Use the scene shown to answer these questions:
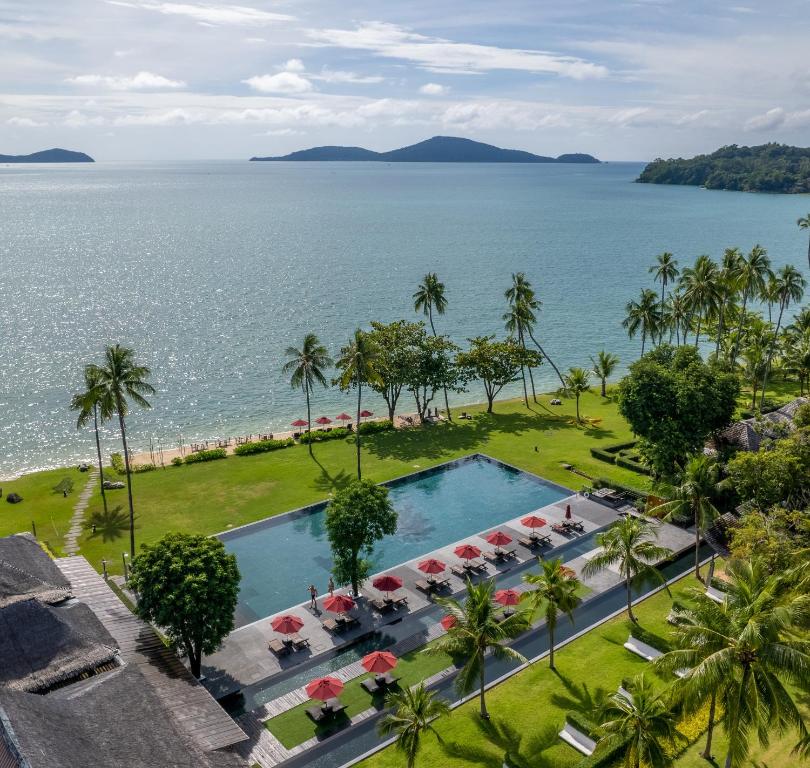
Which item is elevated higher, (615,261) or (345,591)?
(615,261)

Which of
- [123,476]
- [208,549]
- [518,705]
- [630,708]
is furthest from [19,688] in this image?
[123,476]

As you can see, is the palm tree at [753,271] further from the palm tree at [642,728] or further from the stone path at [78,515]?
the stone path at [78,515]

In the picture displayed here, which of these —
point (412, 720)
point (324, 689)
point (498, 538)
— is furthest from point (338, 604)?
point (498, 538)

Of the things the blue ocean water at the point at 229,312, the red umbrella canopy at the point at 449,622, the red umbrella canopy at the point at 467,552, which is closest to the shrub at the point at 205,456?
the blue ocean water at the point at 229,312

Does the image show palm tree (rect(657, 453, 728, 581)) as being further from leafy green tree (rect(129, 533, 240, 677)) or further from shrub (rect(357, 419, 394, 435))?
shrub (rect(357, 419, 394, 435))

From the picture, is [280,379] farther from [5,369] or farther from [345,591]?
[345,591]

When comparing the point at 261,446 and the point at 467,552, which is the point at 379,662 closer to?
the point at 467,552
